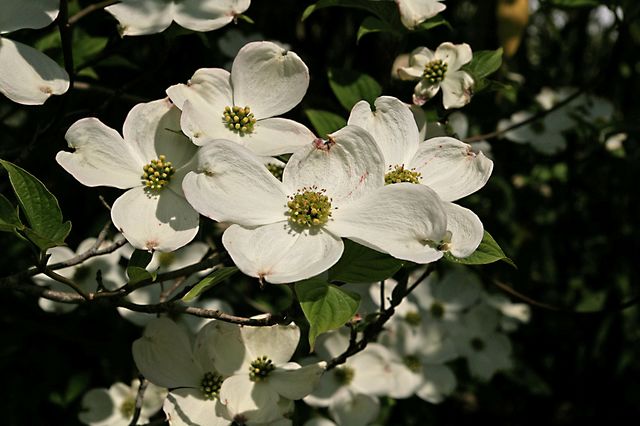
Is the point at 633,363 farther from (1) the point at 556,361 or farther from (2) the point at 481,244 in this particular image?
(2) the point at 481,244

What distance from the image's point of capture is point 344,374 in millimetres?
1387

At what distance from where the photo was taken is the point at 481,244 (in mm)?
901

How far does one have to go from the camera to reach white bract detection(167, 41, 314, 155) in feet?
3.14

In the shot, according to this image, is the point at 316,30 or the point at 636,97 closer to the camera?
the point at 316,30

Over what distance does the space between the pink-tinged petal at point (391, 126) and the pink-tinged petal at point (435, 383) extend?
68cm

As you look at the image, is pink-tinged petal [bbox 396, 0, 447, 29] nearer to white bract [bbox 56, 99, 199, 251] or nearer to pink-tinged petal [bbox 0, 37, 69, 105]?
white bract [bbox 56, 99, 199, 251]

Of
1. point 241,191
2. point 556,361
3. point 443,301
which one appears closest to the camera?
point 241,191

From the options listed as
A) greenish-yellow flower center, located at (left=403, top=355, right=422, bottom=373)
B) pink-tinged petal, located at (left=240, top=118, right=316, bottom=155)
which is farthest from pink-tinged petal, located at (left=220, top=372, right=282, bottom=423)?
greenish-yellow flower center, located at (left=403, top=355, right=422, bottom=373)

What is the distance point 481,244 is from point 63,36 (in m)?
0.60

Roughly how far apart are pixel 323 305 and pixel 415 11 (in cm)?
44

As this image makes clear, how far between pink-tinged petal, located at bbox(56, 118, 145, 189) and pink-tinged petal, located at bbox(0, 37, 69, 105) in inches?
3.1

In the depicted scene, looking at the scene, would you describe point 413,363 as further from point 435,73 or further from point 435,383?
point 435,73

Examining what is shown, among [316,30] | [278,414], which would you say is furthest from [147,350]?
[316,30]

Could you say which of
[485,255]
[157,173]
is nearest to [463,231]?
[485,255]
